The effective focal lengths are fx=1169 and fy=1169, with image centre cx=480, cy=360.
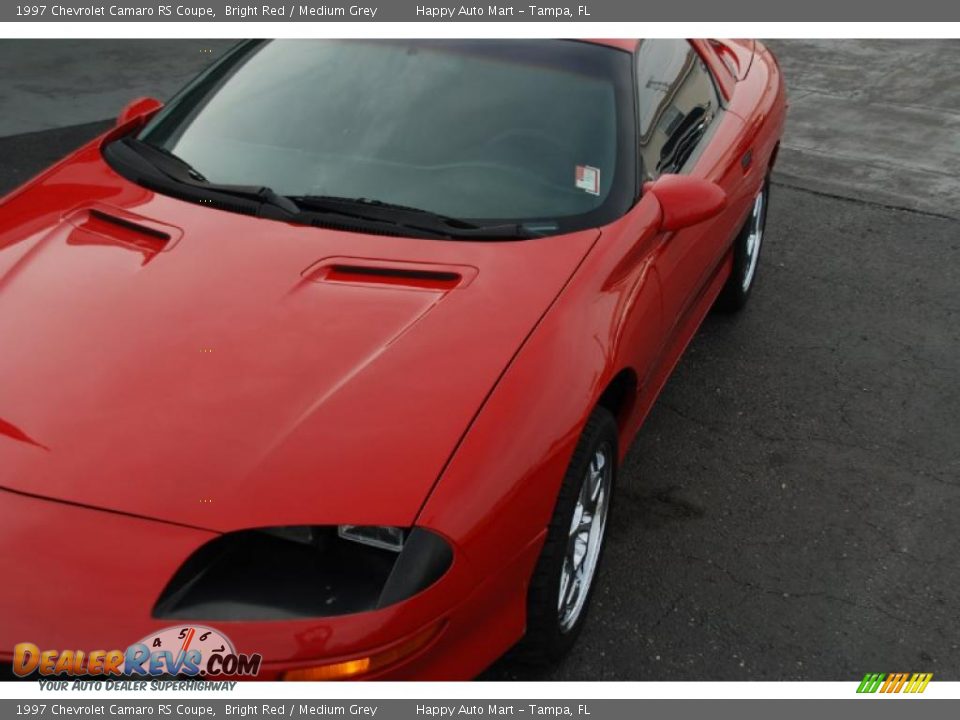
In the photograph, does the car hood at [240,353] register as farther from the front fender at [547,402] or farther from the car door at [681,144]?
the car door at [681,144]

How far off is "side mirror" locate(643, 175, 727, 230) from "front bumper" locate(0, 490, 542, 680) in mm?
1557

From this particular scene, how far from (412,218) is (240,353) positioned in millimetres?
772

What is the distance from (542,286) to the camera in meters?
3.15

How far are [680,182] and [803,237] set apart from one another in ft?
9.42

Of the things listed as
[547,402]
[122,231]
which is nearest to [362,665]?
[547,402]

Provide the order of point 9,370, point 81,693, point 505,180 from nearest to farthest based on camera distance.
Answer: point 81,693, point 9,370, point 505,180

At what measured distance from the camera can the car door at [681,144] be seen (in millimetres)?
3809

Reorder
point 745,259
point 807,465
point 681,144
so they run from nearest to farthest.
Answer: point 681,144 → point 807,465 → point 745,259

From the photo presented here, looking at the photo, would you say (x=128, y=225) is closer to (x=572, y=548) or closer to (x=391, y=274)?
(x=391, y=274)

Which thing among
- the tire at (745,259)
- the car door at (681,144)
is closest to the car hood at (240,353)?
the car door at (681,144)

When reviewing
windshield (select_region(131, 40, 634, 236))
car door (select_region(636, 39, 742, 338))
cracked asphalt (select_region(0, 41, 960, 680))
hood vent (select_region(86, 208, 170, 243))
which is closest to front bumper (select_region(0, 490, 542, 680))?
cracked asphalt (select_region(0, 41, 960, 680))

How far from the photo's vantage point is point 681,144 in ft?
13.7
